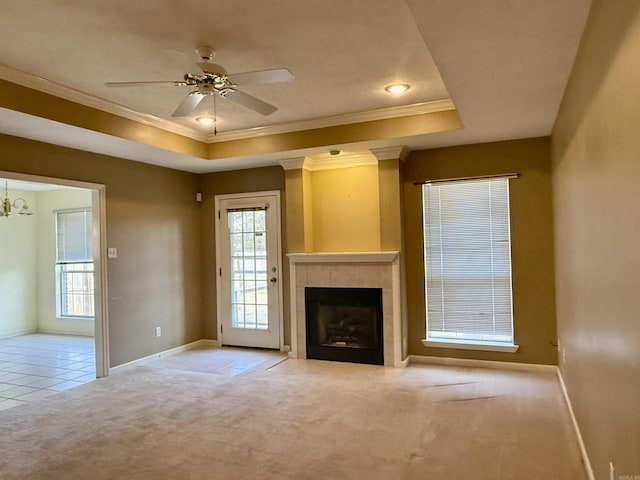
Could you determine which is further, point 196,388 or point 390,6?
point 196,388

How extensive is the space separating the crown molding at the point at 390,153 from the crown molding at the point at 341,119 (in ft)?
1.48

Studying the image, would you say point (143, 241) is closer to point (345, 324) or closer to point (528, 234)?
point (345, 324)

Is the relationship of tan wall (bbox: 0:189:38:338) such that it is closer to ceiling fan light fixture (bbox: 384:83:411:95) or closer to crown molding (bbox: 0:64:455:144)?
crown molding (bbox: 0:64:455:144)

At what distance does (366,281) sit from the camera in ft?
16.3

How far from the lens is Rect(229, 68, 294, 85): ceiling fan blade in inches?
102

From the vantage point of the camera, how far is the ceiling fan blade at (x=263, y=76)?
2.58m

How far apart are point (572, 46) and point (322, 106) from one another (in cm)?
217

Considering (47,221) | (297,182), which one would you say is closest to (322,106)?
(297,182)

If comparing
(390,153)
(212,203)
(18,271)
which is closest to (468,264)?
(390,153)

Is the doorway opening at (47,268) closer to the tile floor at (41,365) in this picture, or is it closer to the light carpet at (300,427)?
the tile floor at (41,365)

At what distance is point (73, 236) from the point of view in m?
7.31

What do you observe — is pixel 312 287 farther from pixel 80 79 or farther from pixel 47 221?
pixel 47 221

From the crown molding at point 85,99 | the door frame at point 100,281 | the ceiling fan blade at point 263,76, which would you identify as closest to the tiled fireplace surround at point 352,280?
the crown molding at point 85,99

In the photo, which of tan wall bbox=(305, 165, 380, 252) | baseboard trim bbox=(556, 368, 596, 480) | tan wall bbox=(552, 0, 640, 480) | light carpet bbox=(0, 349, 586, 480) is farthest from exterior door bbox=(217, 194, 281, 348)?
tan wall bbox=(552, 0, 640, 480)
